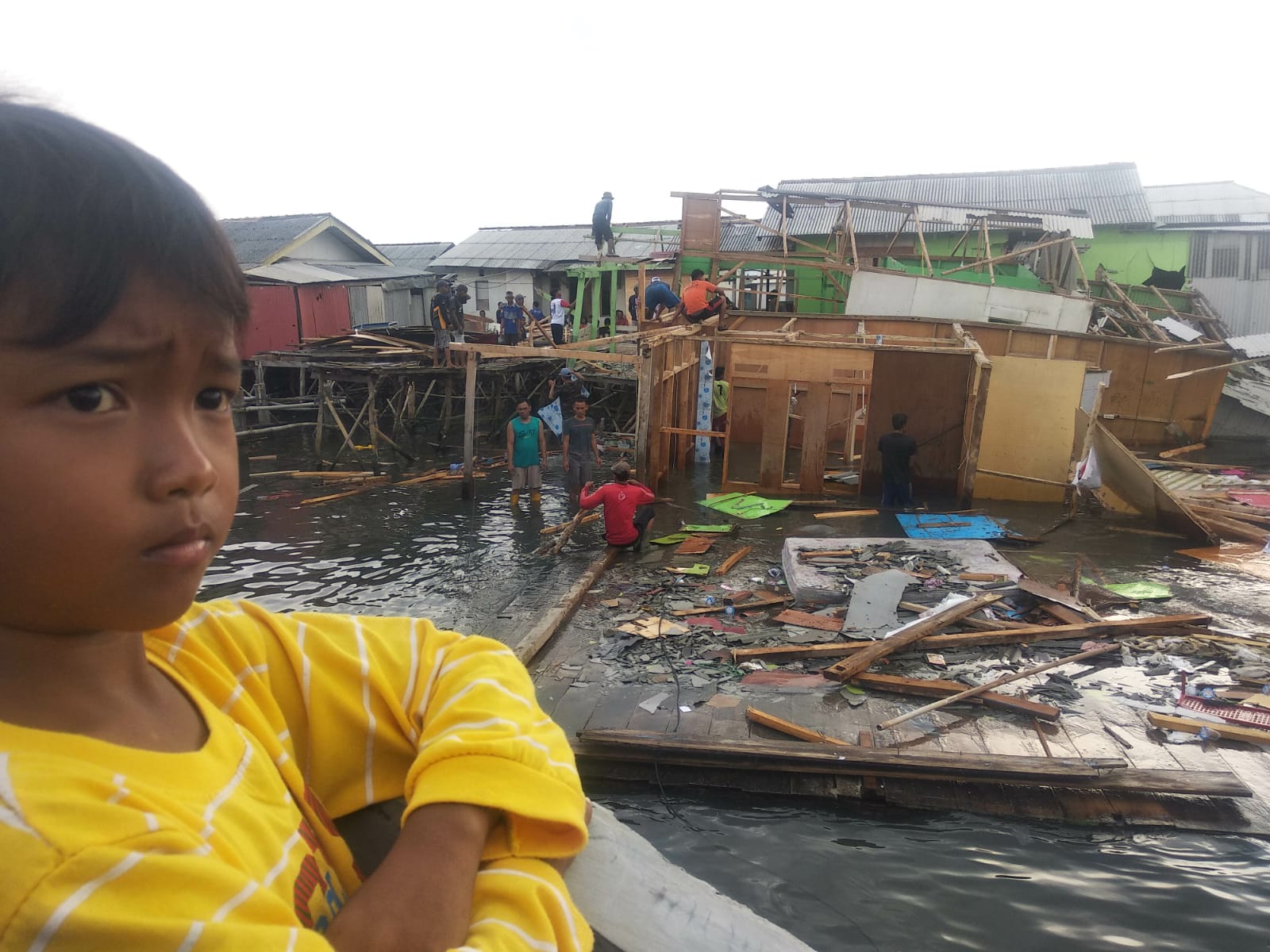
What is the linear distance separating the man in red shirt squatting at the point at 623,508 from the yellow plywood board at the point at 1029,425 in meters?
6.62

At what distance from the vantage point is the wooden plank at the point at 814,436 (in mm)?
13352

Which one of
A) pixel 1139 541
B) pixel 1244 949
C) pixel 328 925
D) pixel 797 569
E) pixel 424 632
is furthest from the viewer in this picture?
pixel 1139 541

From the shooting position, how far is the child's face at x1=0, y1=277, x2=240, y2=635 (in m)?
0.70

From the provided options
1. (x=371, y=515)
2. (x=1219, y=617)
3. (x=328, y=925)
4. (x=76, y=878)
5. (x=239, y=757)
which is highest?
(x=76, y=878)

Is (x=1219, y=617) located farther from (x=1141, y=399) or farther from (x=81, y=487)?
(x=1141, y=399)

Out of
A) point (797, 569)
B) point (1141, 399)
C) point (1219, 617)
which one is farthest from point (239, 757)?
point (1141, 399)

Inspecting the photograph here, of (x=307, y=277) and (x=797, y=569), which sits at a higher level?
(x=307, y=277)

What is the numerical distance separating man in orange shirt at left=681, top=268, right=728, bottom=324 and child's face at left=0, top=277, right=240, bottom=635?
15.3 metres

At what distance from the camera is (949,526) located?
1181 centimetres

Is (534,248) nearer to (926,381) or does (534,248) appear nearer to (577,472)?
(577,472)

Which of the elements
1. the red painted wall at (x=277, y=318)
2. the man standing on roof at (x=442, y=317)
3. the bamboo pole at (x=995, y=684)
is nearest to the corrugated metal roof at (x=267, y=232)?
the red painted wall at (x=277, y=318)

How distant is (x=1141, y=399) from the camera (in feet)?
63.8

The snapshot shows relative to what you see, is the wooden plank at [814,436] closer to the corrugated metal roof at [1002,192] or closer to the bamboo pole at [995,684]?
the bamboo pole at [995,684]

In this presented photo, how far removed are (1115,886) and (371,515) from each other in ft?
40.8
